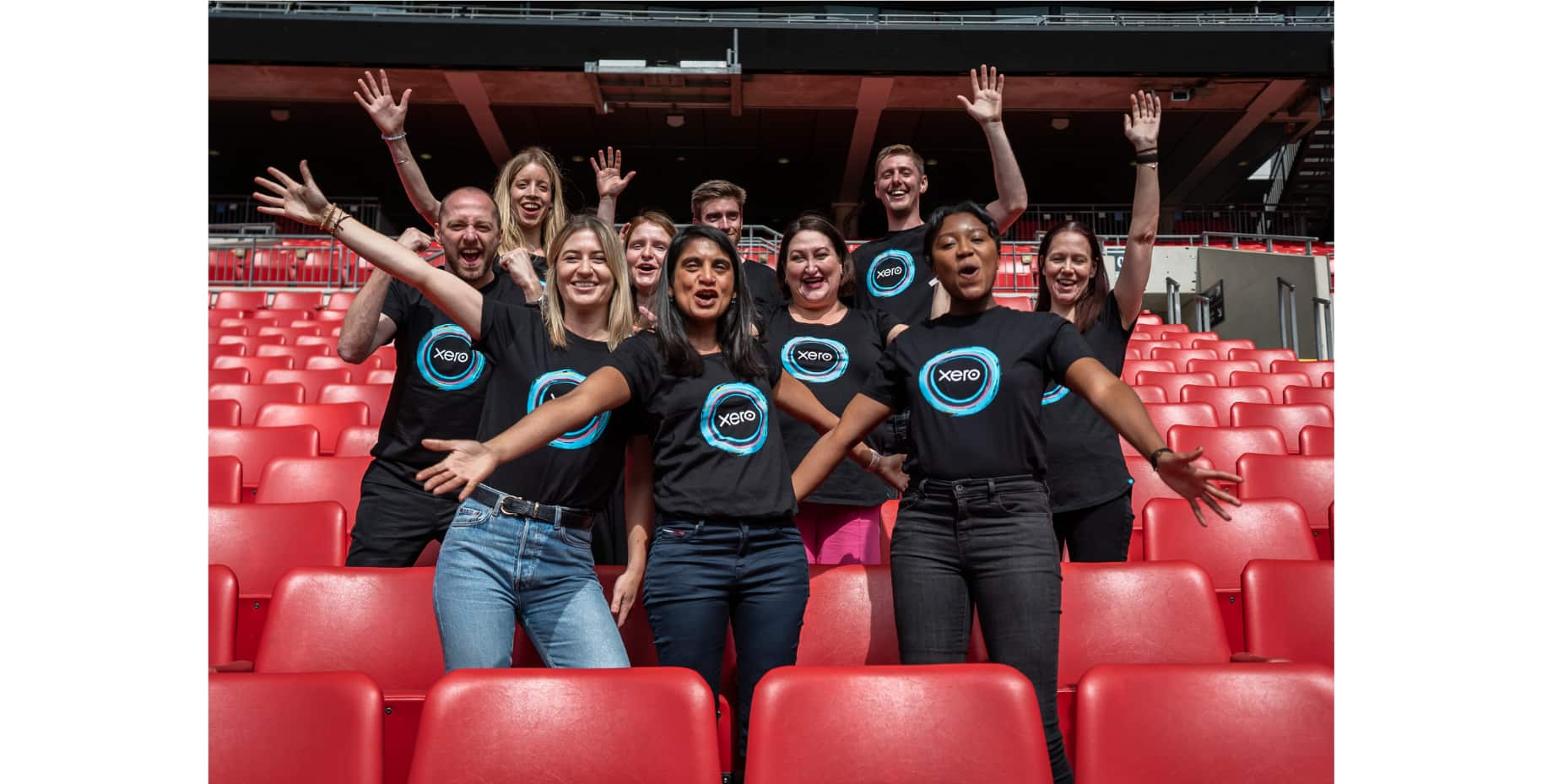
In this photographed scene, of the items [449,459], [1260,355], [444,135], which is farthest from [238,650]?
[444,135]

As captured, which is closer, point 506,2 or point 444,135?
point 506,2

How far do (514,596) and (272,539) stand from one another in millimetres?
1233

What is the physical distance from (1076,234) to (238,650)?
242 cm

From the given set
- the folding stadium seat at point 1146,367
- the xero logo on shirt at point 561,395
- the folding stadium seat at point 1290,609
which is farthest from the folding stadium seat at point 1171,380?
the xero logo on shirt at point 561,395

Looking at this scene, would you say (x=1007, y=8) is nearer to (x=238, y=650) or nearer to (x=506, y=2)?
(x=506, y=2)

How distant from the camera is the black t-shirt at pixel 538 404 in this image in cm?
222

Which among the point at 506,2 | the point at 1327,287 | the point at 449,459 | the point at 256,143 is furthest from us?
the point at 256,143

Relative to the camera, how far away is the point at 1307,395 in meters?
5.98

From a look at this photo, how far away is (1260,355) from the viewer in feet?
A: 24.7

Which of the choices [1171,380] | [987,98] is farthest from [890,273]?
[1171,380]

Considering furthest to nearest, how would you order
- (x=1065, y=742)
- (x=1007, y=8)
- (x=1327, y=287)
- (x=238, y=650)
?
(x=1007, y=8)
(x=1327, y=287)
(x=238, y=650)
(x=1065, y=742)

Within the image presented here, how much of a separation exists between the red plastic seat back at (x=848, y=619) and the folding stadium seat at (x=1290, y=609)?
86 cm

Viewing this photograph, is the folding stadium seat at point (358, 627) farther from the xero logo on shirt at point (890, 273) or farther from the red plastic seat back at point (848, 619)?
the xero logo on shirt at point (890, 273)

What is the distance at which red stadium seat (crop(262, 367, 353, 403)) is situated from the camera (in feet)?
19.8
